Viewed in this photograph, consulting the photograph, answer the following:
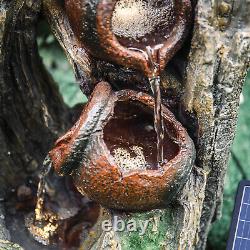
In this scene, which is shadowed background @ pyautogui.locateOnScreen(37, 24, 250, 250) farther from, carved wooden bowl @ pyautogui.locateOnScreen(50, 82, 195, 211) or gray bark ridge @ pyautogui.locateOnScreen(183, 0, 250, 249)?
carved wooden bowl @ pyautogui.locateOnScreen(50, 82, 195, 211)

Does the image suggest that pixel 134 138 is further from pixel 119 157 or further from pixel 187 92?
pixel 187 92

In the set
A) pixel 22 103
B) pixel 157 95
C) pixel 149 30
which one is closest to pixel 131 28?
pixel 149 30

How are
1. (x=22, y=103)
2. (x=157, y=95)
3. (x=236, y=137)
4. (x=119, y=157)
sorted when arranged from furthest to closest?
1. (x=236, y=137)
2. (x=22, y=103)
3. (x=119, y=157)
4. (x=157, y=95)

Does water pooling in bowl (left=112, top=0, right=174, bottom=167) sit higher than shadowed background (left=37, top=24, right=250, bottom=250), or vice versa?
water pooling in bowl (left=112, top=0, right=174, bottom=167)

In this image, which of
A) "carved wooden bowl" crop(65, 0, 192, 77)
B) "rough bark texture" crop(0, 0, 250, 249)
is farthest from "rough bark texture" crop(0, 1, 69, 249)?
"carved wooden bowl" crop(65, 0, 192, 77)

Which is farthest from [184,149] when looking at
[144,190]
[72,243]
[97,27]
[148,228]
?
[72,243]

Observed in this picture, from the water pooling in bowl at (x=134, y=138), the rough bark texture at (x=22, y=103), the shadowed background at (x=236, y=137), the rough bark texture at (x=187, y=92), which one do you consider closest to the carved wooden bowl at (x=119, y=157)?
the water pooling in bowl at (x=134, y=138)
